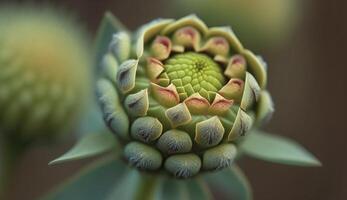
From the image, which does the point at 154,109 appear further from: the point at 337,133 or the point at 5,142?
the point at 337,133

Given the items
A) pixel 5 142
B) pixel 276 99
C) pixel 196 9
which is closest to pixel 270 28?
pixel 196 9

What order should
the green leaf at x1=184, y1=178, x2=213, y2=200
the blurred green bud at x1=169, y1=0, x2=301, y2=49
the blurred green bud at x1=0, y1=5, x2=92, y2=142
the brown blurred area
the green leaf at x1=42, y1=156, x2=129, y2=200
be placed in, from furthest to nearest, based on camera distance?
the brown blurred area < the blurred green bud at x1=169, y1=0, x2=301, y2=49 < the blurred green bud at x1=0, y1=5, x2=92, y2=142 < the green leaf at x1=42, y1=156, x2=129, y2=200 < the green leaf at x1=184, y1=178, x2=213, y2=200

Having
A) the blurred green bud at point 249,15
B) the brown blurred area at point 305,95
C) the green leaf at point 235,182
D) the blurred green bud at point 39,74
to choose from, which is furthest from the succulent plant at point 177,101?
the brown blurred area at point 305,95

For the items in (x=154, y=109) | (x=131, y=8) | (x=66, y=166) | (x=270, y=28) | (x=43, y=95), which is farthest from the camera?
(x=131, y=8)

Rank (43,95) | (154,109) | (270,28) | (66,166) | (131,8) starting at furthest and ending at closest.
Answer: (131,8)
(66,166)
(270,28)
(43,95)
(154,109)

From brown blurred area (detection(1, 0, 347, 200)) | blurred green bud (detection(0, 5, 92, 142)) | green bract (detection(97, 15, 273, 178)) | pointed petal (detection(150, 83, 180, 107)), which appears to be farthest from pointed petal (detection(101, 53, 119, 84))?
brown blurred area (detection(1, 0, 347, 200))

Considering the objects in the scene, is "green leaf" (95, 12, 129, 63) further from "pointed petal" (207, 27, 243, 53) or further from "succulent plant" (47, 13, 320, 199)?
"pointed petal" (207, 27, 243, 53)

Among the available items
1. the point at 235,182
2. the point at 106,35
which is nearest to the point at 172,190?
the point at 235,182
